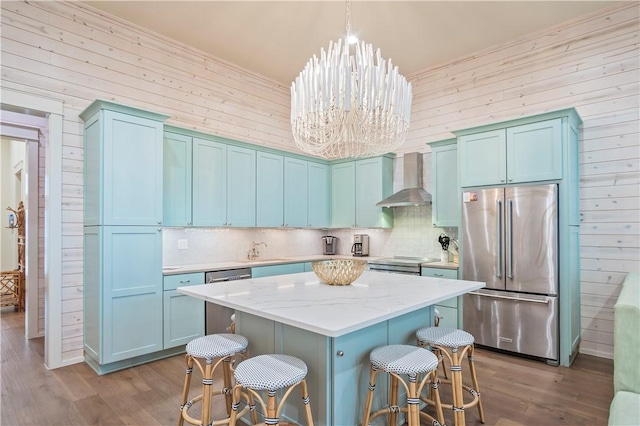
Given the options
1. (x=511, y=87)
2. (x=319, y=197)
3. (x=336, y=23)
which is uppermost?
(x=336, y=23)

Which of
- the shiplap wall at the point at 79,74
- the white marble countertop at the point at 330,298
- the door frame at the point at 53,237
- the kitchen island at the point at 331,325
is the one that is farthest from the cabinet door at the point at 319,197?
the door frame at the point at 53,237

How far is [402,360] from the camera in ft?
6.17

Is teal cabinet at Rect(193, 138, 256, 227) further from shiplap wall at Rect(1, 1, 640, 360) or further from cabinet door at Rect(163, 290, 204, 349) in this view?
cabinet door at Rect(163, 290, 204, 349)

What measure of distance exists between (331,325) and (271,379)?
1.37ft

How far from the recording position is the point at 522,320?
11.5ft

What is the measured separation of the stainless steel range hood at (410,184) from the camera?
15.5ft

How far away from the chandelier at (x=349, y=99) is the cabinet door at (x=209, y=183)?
1.77 meters

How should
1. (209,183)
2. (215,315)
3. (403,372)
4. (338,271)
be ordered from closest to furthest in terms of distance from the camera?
(403,372), (338,271), (215,315), (209,183)

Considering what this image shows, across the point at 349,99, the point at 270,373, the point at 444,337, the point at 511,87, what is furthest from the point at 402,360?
the point at 511,87

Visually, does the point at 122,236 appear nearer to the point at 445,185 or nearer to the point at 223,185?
the point at 223,185

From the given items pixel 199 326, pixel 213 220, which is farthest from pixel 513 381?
pixel 213 220

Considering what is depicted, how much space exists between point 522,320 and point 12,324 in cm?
641

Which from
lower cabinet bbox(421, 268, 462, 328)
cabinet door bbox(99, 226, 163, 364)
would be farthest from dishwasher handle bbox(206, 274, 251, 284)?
lower cabinet bbox(421, 268, 462, 328)

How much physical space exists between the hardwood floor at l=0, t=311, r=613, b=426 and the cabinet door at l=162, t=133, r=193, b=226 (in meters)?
1.51
